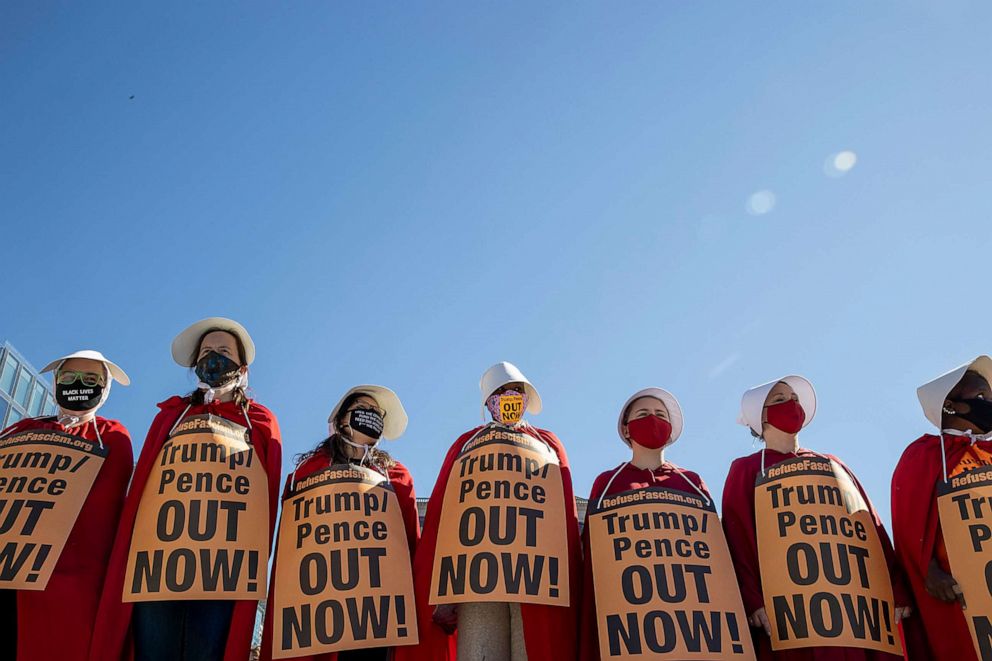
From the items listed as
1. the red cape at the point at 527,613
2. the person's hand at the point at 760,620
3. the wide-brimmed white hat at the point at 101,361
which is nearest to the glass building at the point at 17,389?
the wide-brimmed white hat at the point at 101,361

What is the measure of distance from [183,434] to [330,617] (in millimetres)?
1727

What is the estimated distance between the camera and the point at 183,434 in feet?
19.5

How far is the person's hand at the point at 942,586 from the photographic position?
219 inches

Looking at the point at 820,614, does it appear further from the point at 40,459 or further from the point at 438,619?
the point at 40,459

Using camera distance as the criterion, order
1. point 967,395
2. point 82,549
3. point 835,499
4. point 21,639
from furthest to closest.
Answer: point 967,395
point 835,499
point 82,549
point 21,639

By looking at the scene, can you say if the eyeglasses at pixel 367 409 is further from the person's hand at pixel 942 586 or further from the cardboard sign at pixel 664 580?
the person's hand at pixel 942 586

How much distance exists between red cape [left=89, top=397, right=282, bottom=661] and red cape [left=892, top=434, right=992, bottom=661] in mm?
4656

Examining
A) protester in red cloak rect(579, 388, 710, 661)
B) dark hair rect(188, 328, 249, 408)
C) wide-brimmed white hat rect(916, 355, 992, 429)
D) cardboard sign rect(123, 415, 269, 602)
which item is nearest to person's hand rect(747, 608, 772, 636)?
protester in red cloak rect(579, 388, 710, 661)

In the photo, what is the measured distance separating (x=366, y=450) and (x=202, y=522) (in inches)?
57.5

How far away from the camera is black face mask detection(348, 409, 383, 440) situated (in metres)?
6.55

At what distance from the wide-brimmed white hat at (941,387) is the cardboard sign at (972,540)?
0.66 metres

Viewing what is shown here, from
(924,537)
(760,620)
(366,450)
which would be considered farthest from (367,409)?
(924,537)

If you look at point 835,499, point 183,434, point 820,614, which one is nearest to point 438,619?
point 183,434

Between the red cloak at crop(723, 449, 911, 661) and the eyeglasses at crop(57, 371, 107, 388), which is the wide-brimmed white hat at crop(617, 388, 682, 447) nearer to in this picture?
the red cloak at crop(723, 449, 911, 661)
